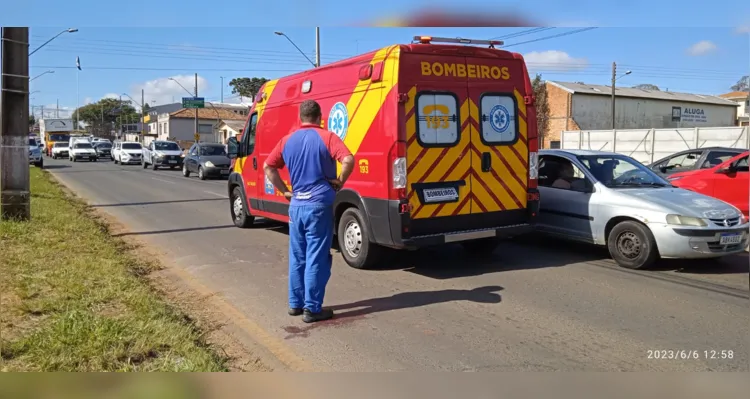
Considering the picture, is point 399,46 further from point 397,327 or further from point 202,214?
point 202,214

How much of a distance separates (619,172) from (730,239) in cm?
171

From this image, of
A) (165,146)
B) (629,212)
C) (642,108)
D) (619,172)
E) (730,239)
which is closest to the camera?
(730,239)

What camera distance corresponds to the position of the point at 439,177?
6828mm

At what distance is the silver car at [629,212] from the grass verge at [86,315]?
5112 millimetres

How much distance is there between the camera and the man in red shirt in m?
5.07

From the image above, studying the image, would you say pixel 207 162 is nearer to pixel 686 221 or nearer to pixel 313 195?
pixel 313 195

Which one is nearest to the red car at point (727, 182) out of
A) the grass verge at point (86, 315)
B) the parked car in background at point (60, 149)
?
the grass verge at point (86, 315)

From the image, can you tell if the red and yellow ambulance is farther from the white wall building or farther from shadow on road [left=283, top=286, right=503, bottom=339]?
the white wall building

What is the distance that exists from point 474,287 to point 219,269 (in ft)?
10.5

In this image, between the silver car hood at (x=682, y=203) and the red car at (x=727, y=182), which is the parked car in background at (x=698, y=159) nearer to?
the red car at (x=727, y=182)

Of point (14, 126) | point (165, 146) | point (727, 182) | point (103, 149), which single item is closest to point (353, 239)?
point (14, 126)

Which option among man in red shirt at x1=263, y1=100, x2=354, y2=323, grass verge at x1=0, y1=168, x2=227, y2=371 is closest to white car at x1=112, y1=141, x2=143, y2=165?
grass verge at x1=0, y1=168, x2=227, y2=371

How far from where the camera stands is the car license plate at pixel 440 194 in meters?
6.75

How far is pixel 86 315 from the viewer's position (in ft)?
15.9
